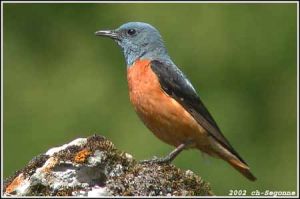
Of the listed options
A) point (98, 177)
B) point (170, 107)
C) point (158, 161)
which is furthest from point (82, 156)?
point (170, 107)

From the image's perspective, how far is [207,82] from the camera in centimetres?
2169

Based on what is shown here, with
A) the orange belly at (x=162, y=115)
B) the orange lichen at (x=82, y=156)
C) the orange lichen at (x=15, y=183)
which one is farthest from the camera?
the orange belly at (x=162, y=115)

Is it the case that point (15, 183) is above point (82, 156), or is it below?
below

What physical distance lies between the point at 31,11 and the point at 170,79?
13.9 m

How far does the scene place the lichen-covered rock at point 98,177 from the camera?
1009 cm

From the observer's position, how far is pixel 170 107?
1252 centimetres

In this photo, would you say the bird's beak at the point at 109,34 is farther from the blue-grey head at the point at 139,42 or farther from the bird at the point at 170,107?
the bird at the point at 170,107

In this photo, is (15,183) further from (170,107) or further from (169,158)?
(170,107)

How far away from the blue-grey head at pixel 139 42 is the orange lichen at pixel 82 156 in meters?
3.24

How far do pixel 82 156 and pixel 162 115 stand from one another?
2.33m

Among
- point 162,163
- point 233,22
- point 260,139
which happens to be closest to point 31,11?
point 233,22

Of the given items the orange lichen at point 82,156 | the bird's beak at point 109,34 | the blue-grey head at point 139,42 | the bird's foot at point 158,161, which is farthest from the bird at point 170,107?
the orange lichen at point 82,156

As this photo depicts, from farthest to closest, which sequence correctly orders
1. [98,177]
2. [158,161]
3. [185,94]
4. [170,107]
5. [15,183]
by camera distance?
1. [185,94]
2. [170,107]
3. [158,161]
4. [15,183]
5. [98,177]

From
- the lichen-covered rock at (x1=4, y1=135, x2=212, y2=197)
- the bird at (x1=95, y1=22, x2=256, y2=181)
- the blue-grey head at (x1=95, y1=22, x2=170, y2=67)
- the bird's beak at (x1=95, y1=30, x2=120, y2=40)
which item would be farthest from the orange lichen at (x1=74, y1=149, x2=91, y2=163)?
the bird's beak at (x1=95, y1=30, x2=120, y2=40)
